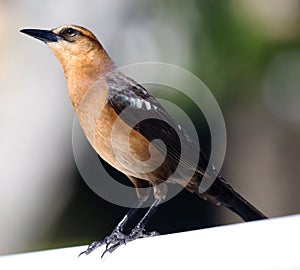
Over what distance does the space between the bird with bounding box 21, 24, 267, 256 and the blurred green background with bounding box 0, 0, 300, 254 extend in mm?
1430

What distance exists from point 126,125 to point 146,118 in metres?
0.07

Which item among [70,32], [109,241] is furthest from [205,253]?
[70,32]

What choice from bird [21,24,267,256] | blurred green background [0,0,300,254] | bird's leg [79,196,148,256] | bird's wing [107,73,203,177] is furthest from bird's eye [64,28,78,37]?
blurred green background [0,0,300,254]

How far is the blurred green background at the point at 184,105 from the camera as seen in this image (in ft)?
12.3

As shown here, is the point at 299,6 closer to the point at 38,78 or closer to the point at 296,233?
the point at 38,78

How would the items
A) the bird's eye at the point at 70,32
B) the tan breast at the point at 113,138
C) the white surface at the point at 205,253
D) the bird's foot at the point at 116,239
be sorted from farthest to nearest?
the bird's eye at the point at 70,32 → the tan breast at the point at 113,138 → the bird's foot at the point at 116,239 → the white surface at the point at 205,253

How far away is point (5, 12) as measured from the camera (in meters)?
4.08

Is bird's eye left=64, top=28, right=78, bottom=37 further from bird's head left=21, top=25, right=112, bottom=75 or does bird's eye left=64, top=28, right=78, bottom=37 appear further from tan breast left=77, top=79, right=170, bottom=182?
tan breast left=77, top=79, right=170, bottom=182

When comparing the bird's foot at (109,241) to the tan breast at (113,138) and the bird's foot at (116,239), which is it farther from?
the tan breast at (113,138)

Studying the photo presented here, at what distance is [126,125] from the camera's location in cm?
218

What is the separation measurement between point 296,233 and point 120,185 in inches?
74.1

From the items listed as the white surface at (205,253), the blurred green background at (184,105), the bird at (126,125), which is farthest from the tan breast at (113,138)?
the blurred green background at (184,105)

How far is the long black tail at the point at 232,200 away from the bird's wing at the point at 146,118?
7cm

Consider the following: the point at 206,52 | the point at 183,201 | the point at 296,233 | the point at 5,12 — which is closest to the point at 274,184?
the point at 183,201
